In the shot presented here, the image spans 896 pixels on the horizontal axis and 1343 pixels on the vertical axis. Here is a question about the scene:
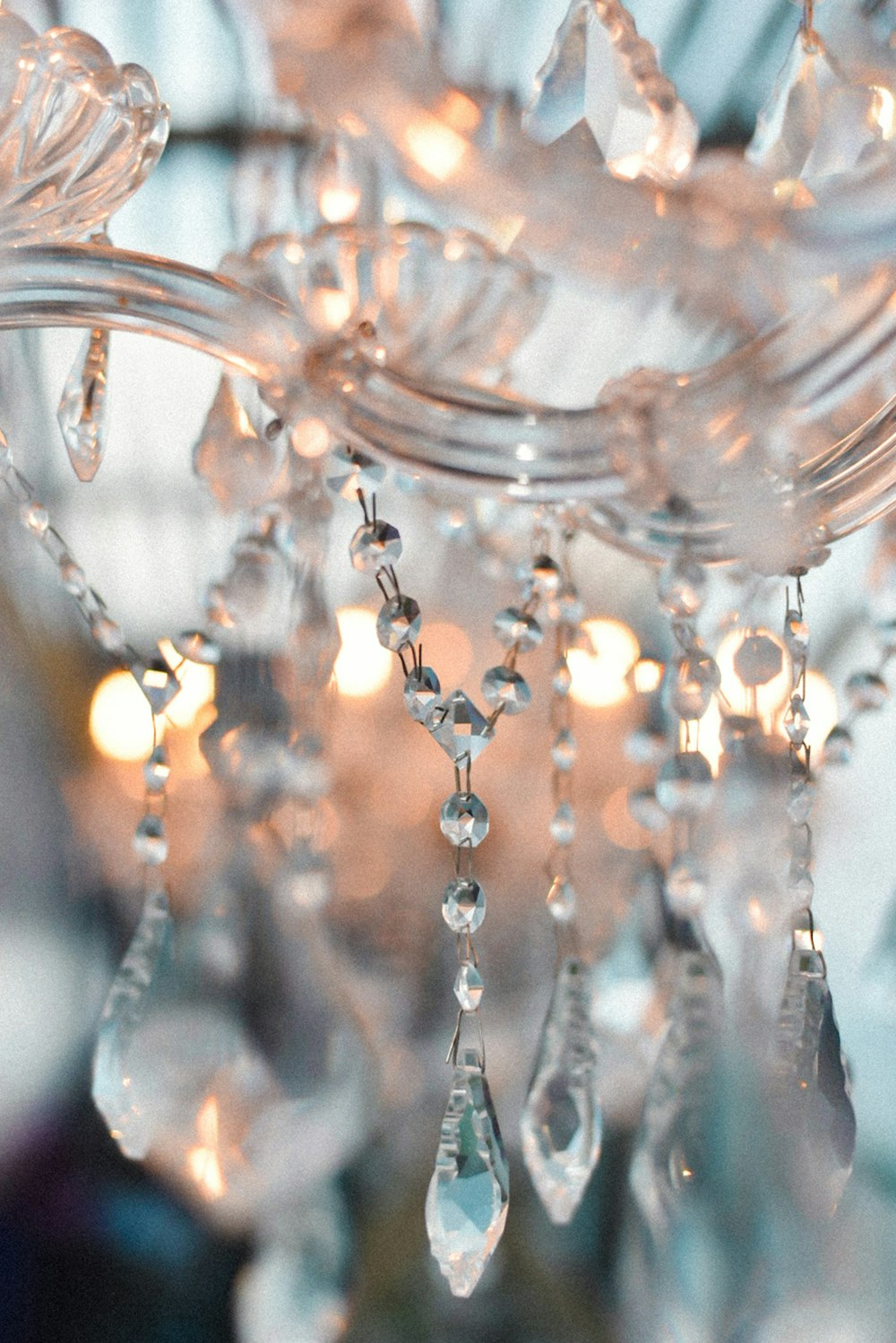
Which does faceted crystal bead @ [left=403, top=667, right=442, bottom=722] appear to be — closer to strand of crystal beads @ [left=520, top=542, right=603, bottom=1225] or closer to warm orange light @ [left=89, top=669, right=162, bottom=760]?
strand of crystal beads @ [left=520, top=542, right=603, bottom=1225]

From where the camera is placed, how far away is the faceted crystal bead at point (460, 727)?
43 cm

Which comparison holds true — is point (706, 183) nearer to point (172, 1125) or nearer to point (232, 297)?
point (232, 297)

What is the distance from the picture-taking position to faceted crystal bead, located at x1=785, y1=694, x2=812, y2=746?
46 cm

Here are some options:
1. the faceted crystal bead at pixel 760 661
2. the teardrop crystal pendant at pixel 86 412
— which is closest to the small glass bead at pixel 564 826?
the faceted crystal bead at pixel 760 661

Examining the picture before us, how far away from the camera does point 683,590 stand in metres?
0.44

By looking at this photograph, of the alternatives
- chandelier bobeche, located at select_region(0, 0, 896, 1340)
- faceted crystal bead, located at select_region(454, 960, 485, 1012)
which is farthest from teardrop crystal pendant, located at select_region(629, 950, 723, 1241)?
faceted crystal bead, located at select_region(454, 960, 485, 1012)

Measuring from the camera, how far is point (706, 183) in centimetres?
50

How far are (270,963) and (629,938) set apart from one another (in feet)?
0.73

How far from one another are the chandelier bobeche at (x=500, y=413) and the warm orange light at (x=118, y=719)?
9cm

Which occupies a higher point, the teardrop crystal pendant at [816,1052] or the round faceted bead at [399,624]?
the round faceted bead at [399,624]

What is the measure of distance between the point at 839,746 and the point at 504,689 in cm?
17

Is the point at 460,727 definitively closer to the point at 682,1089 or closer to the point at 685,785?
the point at 685,785

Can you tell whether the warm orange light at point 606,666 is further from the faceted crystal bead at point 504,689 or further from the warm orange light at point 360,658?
the faceted crystal bead at point 504,689

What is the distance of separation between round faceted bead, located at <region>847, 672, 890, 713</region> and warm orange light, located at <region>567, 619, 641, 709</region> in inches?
10.1
